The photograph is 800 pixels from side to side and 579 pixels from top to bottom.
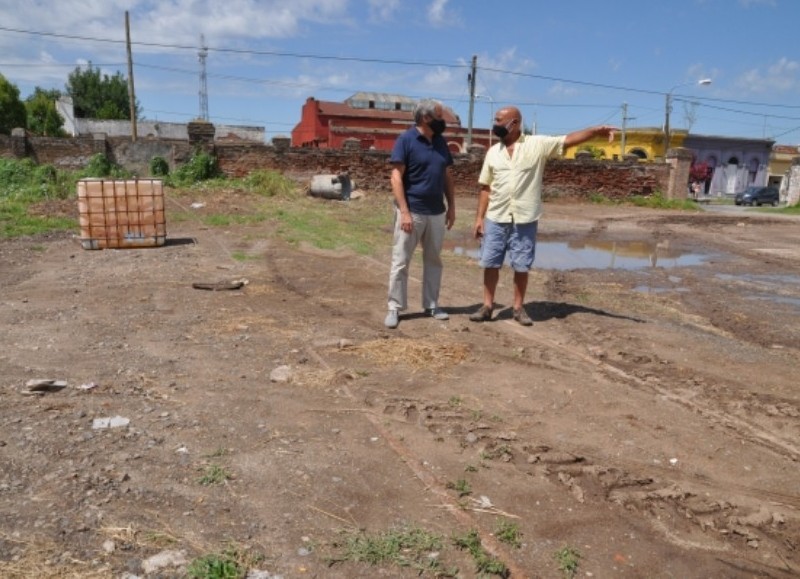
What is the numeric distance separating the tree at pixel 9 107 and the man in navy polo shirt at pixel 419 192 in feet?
150

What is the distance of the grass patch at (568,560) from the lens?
2283 millimetres

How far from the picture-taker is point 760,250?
13.1 metres

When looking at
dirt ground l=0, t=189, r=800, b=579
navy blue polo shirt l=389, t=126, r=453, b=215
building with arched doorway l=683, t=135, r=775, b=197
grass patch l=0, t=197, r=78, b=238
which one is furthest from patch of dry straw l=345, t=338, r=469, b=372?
building with arched doorway l=683, t=135, r=775, b=197

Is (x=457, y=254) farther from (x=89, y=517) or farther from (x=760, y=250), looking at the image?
(x=89, y=517)

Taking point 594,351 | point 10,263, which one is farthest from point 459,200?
point 594,351

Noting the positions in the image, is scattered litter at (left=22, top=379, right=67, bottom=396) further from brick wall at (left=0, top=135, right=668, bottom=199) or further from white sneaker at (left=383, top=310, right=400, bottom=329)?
brick wall at (left=0, top=135, right=668, bottom=199)

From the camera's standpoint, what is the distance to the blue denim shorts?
544 centimetres

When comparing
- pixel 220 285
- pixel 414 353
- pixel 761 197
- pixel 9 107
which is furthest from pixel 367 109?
pixel 414 353

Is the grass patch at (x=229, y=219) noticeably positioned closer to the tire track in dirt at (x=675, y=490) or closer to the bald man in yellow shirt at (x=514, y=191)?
the bald man in yellow shirt at (x=514, y=191)

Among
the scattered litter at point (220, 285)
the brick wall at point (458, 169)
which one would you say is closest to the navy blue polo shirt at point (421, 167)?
the scattered litter at point (220, 285)

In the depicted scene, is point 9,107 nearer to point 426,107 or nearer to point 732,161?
point 426,107

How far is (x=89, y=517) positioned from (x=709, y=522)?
7.88 ft

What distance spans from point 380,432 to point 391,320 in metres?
2.08

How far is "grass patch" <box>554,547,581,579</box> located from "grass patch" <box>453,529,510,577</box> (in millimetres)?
202
